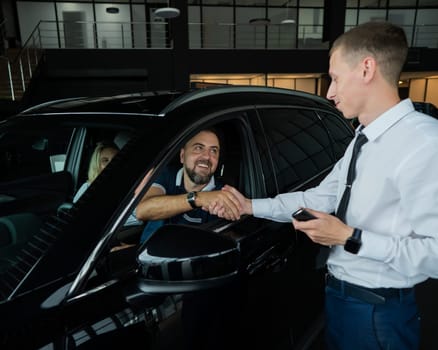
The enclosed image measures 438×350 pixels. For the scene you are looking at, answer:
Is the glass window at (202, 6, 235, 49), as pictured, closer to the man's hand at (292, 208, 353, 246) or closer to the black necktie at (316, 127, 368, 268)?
the black necktie at (316, 127, 368, 268)

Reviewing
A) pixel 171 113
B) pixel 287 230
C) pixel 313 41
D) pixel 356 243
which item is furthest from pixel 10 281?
pixel 313 41

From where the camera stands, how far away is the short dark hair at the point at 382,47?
1.11 metres

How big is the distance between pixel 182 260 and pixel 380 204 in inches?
25.4

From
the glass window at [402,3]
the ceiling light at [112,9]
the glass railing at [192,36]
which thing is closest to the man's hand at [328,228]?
the glass railing at [192,36]

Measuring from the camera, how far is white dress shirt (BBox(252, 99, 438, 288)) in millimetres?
1026

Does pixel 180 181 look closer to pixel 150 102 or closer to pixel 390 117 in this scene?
pixel 150 102

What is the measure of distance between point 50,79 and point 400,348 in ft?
43.8

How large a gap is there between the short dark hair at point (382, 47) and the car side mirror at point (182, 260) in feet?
2.34

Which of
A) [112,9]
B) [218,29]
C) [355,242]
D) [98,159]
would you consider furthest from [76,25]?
[355,242]

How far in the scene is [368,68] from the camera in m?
1.12

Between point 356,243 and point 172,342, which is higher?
point 356,243

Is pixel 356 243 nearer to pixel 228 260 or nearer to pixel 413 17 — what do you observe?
pixel 228 260

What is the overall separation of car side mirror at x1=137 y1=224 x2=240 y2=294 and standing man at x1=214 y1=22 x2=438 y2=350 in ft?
0.95

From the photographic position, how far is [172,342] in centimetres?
112
